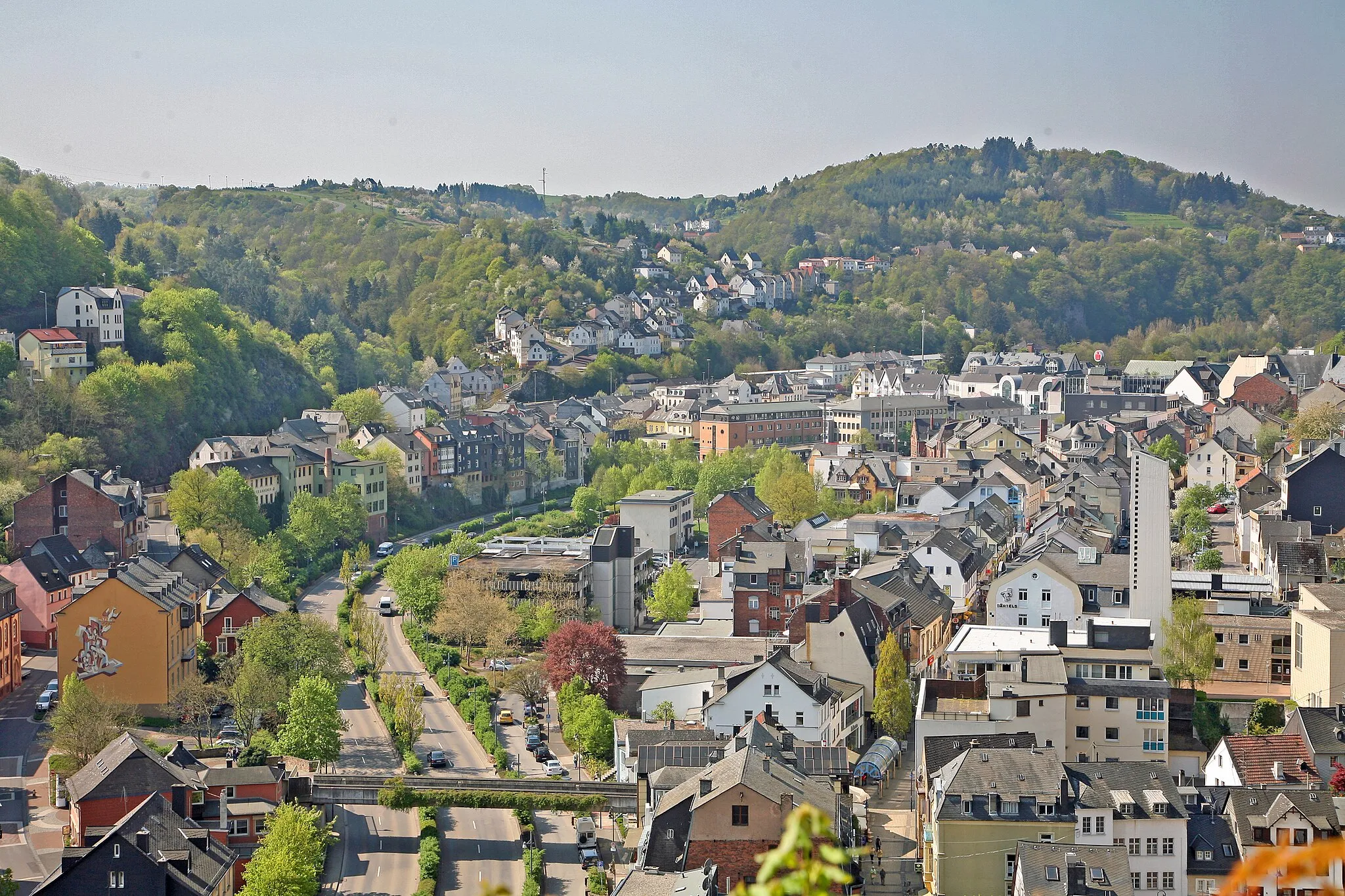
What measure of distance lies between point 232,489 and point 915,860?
2256 centimetres

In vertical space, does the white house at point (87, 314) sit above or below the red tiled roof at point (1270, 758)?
above

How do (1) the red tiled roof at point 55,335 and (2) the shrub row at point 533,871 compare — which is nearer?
(2) the shrub row at point 533,871

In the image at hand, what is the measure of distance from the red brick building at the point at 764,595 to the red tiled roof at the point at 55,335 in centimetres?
2139

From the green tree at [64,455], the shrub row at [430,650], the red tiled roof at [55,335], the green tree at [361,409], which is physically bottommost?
the shrub row at [430,650]

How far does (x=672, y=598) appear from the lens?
30.1 metres

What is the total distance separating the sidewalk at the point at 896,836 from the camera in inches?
671

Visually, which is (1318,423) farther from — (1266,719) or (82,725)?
(82,725)

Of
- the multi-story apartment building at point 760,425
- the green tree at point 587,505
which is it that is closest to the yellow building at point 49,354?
the green tree at point 587,505

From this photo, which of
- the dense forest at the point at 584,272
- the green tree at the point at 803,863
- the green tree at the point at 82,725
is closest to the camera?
the green tree at the point at 803,863

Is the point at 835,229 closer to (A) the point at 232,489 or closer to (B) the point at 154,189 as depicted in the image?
(B) the point at 154,189

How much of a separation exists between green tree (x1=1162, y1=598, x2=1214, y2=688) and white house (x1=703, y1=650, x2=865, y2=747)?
469 cm

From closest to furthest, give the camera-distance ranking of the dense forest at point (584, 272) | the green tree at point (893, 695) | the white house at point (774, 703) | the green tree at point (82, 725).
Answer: the green tree at point (82, 725)
the white house at point (774, 703)
the green tree at point (893, 695)
the dense forest at point (584, 272)

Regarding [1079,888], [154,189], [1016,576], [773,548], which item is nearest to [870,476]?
[773,548]

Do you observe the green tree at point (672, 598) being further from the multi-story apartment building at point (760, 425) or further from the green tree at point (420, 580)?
the multi-story apartment building at point (760, 425)
